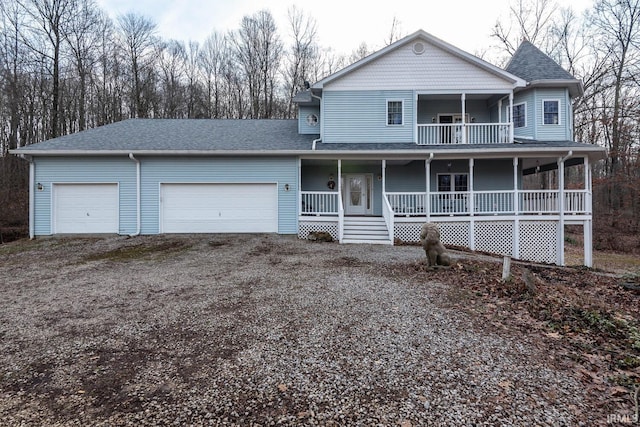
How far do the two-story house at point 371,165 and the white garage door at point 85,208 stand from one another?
0.04 meters

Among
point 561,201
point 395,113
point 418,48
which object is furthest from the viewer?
point 395,113

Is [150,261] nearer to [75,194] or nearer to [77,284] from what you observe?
[77,284]

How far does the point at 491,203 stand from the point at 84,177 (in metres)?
14.8

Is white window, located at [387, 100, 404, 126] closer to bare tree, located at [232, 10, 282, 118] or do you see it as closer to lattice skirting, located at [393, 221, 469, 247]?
lattice skirting, located at [393, 221, 469, 247]

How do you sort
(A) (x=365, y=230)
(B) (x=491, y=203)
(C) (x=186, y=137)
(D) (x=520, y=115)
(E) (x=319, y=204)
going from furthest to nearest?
(D) (x=520, y=115)
(C) (x=186, y=137)
(B) (x=491, y=203)
(E) (x=319, y=204)
(A) (x=365, y=230)

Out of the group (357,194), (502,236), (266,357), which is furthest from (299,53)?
(266,357)

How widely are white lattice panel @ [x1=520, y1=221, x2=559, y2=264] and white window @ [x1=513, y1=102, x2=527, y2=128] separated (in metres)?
4.28

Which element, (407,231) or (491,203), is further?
(491,203)

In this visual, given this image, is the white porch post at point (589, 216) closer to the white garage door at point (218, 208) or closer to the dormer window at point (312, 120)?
the dormer window at point (312, 120)

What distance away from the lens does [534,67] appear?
42.4ft

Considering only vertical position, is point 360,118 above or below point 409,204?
above

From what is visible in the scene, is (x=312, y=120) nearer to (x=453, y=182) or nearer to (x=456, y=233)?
(x=453, y=182)

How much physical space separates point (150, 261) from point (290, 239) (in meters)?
4.38

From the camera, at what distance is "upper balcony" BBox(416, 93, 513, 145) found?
39.4 feet
